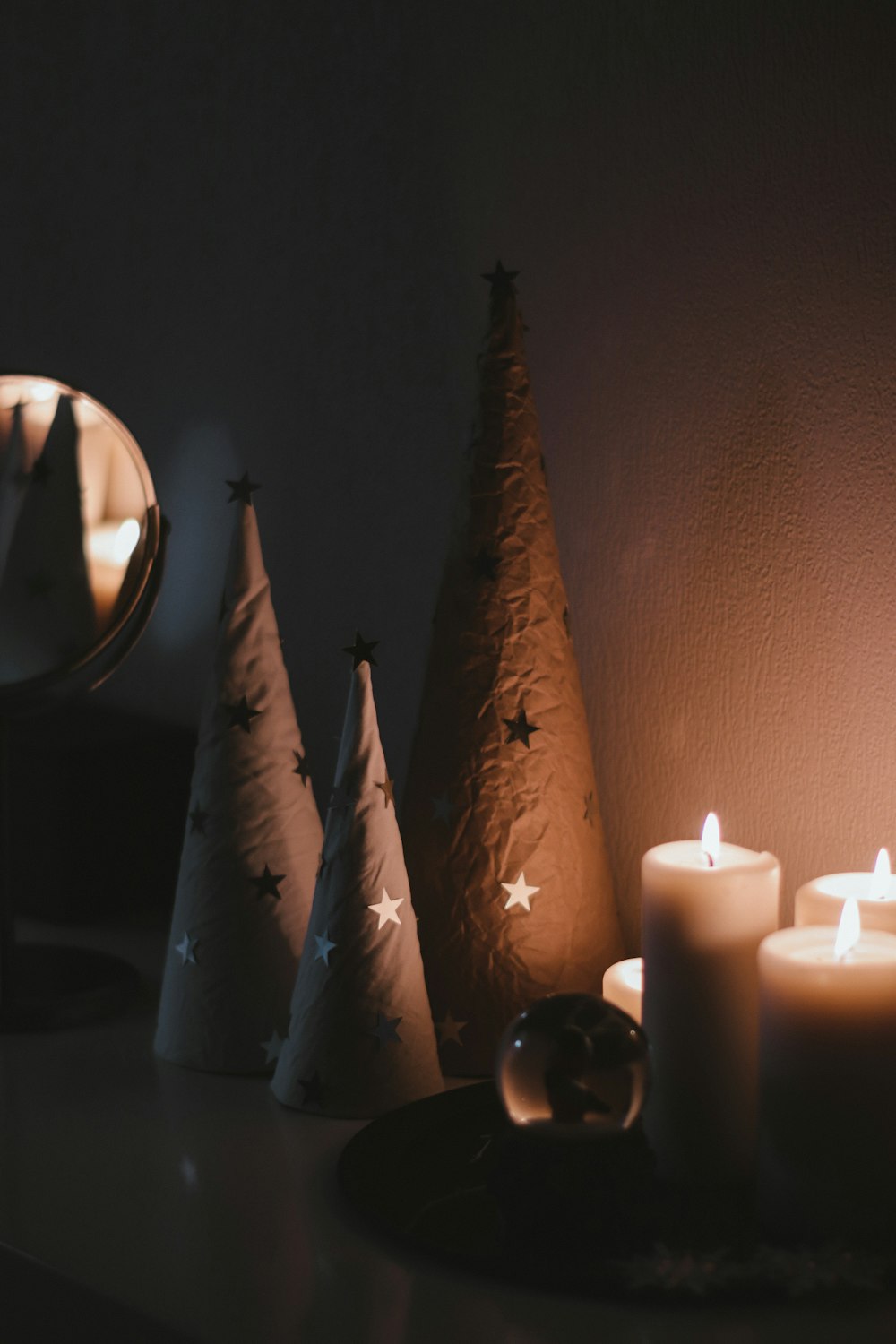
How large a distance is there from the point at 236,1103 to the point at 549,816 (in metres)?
0.21

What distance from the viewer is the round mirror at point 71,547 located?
83 cm

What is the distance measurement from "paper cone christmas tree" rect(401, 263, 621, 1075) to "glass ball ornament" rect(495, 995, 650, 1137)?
A: 17 cm

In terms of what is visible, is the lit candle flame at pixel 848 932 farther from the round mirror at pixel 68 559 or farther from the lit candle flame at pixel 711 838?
the round mirror at pixel 68 559

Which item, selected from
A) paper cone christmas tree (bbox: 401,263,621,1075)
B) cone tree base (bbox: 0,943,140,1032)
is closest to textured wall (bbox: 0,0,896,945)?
paper cone christmas tree (bbox: 401,263,621,1075)

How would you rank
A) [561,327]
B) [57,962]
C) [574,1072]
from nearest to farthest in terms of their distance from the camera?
[574,1072], [561,327], [57,962]

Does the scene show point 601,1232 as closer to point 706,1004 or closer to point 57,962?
point 706,1004

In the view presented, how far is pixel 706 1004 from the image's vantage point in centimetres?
55

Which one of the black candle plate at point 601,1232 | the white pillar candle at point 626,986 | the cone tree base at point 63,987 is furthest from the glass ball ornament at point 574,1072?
the cone tree base at point 63,987

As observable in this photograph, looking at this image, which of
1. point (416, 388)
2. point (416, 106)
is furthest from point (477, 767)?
point (416, 106)

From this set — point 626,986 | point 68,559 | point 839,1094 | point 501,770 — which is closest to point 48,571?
point 68,559

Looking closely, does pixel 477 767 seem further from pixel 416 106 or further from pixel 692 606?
pixel 416 106

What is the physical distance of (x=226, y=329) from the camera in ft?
3.08

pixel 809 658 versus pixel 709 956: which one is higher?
pixel 809 658

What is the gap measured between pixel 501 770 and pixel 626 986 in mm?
122
